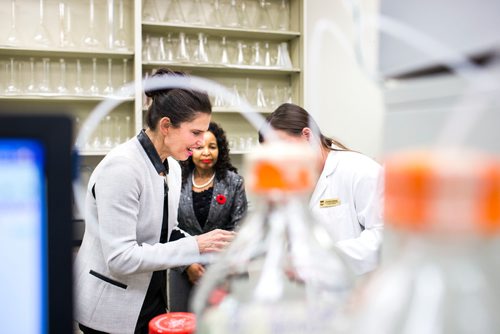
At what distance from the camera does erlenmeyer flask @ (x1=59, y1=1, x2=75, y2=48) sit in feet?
10.8

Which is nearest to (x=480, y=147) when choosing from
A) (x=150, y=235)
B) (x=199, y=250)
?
(x=199, y=250)

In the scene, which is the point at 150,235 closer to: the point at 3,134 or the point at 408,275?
the point at 3,134

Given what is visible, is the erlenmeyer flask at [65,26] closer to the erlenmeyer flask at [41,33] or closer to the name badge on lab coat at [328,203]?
the erlenmeyer flask at [41,33]

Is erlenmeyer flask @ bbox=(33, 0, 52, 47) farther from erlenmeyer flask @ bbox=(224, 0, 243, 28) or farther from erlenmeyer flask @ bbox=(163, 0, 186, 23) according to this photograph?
erlenmeyer flask @ bbox=(224, 0, 243, 28)

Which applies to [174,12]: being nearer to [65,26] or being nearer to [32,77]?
A: [65,26]

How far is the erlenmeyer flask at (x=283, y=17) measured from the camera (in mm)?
3854

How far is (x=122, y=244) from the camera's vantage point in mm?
1379

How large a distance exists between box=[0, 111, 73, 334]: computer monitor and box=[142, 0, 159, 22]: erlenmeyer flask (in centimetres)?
326

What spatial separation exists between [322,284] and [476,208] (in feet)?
0.65

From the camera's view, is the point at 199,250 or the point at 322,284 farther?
the point at 199,250

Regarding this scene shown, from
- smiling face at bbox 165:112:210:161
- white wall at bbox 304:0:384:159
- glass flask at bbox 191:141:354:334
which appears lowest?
glass flask at bbox 191:141:354:334

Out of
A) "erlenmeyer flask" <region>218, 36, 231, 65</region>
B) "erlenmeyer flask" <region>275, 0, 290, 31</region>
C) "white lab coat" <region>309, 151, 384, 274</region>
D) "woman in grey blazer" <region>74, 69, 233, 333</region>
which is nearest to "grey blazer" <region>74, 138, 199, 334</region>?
"woman in grey blazer" <region>74, 69, 233, 333</region>

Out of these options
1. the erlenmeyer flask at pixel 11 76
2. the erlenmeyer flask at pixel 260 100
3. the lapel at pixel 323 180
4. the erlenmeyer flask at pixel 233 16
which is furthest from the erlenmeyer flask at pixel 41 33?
the lapel at pixel 323 180

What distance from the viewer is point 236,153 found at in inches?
140
